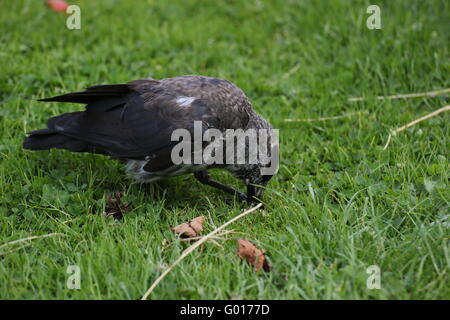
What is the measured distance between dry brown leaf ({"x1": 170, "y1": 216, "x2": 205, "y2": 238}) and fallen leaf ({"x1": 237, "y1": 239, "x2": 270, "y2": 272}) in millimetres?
363

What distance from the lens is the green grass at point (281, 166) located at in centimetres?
286

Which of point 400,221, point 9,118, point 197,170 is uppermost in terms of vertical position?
point 9,118

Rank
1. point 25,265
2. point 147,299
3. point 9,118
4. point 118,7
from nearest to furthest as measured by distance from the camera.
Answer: point 147,299 → point 25,265 → point 9,118 → point 118,7

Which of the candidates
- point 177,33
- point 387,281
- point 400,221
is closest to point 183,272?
point 387,281

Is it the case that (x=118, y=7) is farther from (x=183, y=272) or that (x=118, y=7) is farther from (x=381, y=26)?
(x=183, y=272)

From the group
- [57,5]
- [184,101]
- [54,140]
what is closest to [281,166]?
[184,101]

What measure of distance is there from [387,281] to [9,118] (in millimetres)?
3444

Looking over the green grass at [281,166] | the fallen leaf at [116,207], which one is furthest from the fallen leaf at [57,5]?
the fallen leaf at [116,207]

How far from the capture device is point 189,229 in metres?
3.30

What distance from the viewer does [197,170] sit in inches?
152

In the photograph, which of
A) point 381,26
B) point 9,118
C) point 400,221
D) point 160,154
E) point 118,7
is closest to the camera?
point 400,221

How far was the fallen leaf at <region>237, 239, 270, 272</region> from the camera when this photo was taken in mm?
2955

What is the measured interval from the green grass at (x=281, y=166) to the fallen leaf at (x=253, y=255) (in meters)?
0.05

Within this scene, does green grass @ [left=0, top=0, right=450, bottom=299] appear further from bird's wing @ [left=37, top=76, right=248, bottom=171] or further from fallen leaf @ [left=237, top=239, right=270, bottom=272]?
bird's wing @ [left=37, top=76, right=248, bottom=171]
